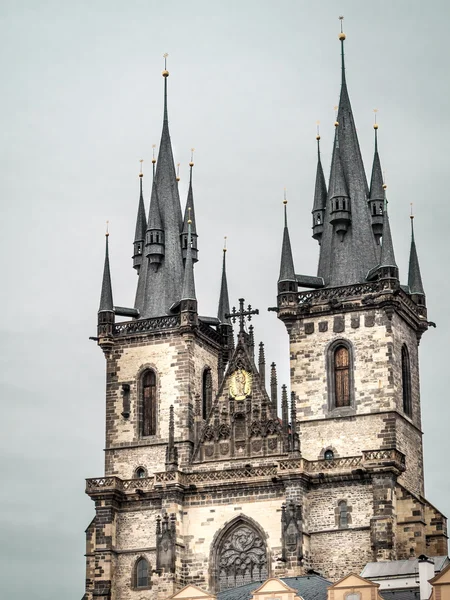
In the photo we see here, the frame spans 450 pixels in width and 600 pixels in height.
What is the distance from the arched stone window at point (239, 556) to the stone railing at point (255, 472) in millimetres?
1990

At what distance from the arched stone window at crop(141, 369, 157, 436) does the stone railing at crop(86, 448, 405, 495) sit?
2660 mm

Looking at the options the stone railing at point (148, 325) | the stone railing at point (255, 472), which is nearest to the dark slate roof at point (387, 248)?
the stone railing at point (255, 472)

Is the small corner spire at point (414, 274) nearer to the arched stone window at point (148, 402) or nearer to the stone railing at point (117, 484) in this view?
the arched stone window at point (148, 402)

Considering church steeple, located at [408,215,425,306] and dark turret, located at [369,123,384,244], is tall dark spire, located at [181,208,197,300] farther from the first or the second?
church steeple, located at [408,215,425,306]

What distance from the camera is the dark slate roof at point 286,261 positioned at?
7850cm

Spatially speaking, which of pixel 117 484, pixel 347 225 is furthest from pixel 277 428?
pixel 347 225

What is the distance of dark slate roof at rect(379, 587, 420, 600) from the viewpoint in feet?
202

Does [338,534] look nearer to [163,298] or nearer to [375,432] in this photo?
[375,432]

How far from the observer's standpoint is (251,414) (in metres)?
77.0

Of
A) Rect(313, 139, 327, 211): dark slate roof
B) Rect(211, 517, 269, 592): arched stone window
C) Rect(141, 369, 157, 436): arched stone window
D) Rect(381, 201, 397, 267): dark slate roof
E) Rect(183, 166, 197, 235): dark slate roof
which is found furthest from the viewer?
Rect(183, 166, 197, 235): dark slate roof

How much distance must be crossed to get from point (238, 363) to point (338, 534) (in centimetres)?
919

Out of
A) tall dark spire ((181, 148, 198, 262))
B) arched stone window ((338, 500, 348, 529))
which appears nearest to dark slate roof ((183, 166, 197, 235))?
tall dark spire ((181, 148, 198, 262))

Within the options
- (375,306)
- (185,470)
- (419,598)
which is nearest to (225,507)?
(185,470)

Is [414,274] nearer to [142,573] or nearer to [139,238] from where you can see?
[139,238]
